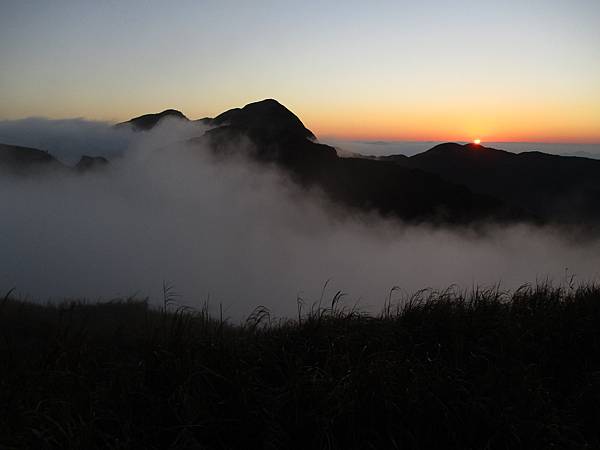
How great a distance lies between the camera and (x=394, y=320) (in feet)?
26.1

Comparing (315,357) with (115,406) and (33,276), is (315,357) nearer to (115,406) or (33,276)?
(115,406)

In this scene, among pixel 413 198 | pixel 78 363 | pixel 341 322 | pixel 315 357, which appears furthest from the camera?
pixel 413 198

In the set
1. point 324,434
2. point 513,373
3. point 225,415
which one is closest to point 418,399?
point 324,434

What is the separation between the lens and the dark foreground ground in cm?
438

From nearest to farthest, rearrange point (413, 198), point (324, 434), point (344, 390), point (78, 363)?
1. point (324, 434)
2. point (344, 390)
3. point (78, 363)
4. point (413, 198)

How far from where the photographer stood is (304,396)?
472 cm

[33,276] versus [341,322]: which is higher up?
[341,322]

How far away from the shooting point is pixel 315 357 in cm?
608

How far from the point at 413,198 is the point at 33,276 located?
495 ft

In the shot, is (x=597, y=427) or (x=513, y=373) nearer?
(x=597, y=427)

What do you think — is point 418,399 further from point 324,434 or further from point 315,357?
point 315,357

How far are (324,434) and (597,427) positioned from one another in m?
2.83

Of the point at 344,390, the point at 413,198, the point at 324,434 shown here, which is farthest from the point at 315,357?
the point at 413,198

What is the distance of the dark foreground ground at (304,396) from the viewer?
14.4ft
